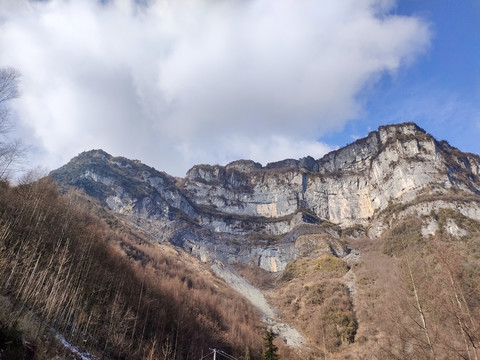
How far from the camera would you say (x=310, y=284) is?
71.1m

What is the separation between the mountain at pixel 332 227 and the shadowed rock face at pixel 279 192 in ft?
1.58

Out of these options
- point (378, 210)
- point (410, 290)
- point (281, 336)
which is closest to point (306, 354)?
point (281, 336)

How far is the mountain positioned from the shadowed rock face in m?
0.48

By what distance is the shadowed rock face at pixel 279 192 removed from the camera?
9950 centimetres

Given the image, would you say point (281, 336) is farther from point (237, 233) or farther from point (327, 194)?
point (327, 194)

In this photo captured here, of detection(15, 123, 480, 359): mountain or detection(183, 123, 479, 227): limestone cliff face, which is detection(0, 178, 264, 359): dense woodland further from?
detection(183, 123, 479, 227): limestone cliff face

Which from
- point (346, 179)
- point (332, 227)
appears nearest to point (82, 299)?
point (332, 227)

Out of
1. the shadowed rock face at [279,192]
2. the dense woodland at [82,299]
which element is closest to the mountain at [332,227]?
the shadowed rock face at [279,192]

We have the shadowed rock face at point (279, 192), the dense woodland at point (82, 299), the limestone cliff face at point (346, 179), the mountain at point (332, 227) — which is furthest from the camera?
the shadowed rock face at point (279, 192)

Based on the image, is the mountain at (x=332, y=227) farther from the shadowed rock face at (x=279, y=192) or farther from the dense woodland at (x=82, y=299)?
the dense woodland at (x=82, y=299)

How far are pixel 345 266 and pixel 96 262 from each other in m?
63.4

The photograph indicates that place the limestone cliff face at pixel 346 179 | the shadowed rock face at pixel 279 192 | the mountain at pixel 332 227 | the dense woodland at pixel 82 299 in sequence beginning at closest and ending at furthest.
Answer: the mountain at pixel 332 227 < the dense woodland at pixel 82 299 < the limestone cliff face at pixel 346 179 < the shadowed rock face at pixel 279 192

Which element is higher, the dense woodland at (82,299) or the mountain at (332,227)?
the mountain at (332,227)

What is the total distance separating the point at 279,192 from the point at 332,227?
113 ft
